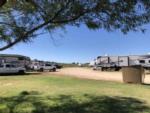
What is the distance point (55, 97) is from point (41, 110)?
265 centimetres

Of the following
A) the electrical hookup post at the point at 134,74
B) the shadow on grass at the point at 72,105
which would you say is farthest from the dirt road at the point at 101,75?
the shadow on grass at the point at 72,105

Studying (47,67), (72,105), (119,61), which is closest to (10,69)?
(47,67)

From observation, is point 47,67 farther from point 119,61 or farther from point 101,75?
point 101,75

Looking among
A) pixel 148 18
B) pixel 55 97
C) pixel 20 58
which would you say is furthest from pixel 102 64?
pixel 148 18

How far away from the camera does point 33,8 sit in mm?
13828

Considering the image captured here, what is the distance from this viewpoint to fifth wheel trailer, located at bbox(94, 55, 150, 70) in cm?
6069

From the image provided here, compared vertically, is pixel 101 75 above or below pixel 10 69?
below

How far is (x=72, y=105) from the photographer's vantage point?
15094 mm

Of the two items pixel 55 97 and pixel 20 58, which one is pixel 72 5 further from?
pixel 20 58

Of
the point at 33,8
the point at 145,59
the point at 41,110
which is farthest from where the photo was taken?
the point at 145,59

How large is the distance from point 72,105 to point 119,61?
4978 cm

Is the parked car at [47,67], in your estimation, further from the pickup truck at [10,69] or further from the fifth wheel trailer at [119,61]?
the pickup truck at [10,69]

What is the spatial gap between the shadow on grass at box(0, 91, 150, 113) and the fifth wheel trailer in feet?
141

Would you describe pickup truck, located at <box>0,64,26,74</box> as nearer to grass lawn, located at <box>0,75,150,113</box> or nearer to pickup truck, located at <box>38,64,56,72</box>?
pickup truck, located at <box>38,64,56,72</box>
